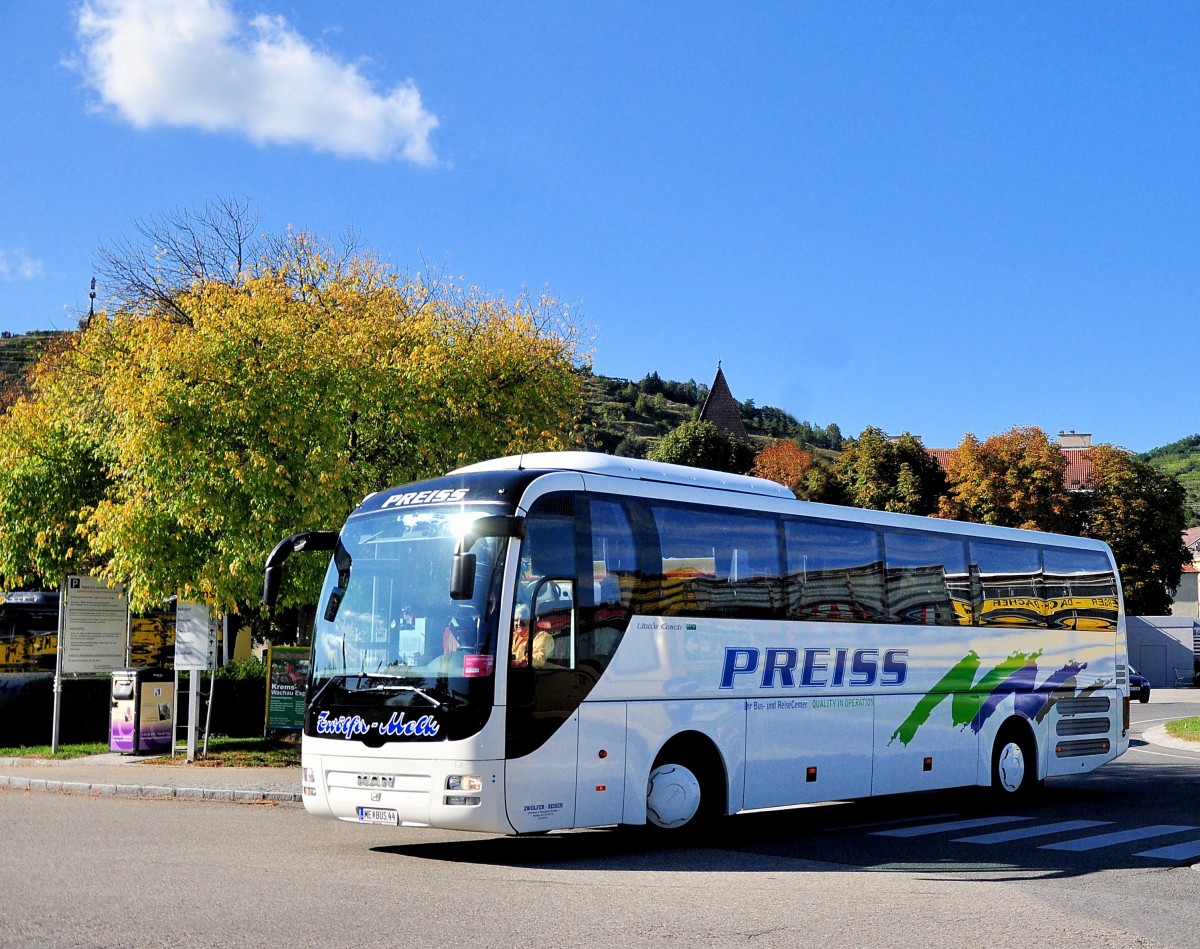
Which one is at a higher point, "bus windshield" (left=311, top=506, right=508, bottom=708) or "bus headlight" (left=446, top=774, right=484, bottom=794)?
"bus windshield" (left=311, top=506, right=508, bottom=708)

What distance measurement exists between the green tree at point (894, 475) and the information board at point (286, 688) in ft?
171

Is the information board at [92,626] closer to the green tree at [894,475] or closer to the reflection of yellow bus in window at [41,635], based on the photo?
the reflection of yellow bus in window at [41,635]

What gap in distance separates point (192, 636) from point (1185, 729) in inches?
877

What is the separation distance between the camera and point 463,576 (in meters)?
9.78

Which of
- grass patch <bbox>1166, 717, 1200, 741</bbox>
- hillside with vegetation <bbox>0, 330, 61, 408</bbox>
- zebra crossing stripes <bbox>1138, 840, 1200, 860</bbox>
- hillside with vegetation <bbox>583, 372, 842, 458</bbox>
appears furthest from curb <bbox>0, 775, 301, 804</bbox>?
hillside with vegetation <bbox>583, 372, 842, 458</bbox>

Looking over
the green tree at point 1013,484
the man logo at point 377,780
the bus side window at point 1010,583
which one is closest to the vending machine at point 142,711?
the man logo at point 377,780

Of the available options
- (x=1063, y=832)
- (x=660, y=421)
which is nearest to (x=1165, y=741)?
(x=1063, y=832)

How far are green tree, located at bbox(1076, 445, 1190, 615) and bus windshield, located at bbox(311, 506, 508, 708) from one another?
199 feet

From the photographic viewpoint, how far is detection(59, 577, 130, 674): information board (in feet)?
67.6

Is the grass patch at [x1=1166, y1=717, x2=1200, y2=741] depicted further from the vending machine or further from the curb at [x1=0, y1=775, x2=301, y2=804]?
the vending machine

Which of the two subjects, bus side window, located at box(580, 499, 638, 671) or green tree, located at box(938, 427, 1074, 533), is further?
green tree, located at box(938, 427, 1074, 533)

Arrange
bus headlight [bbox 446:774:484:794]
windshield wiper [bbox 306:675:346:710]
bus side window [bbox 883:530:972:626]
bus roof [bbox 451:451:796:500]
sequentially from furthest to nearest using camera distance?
bus side window [bbox 883:530:972:626] → bus roof [bbox 451:451:796:500] → windshield wiper [bbox 306:675:346:710] → bus headlight [bbox 446:774:484:794]

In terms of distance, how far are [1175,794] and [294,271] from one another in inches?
811

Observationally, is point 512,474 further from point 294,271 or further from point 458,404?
point 294,271
